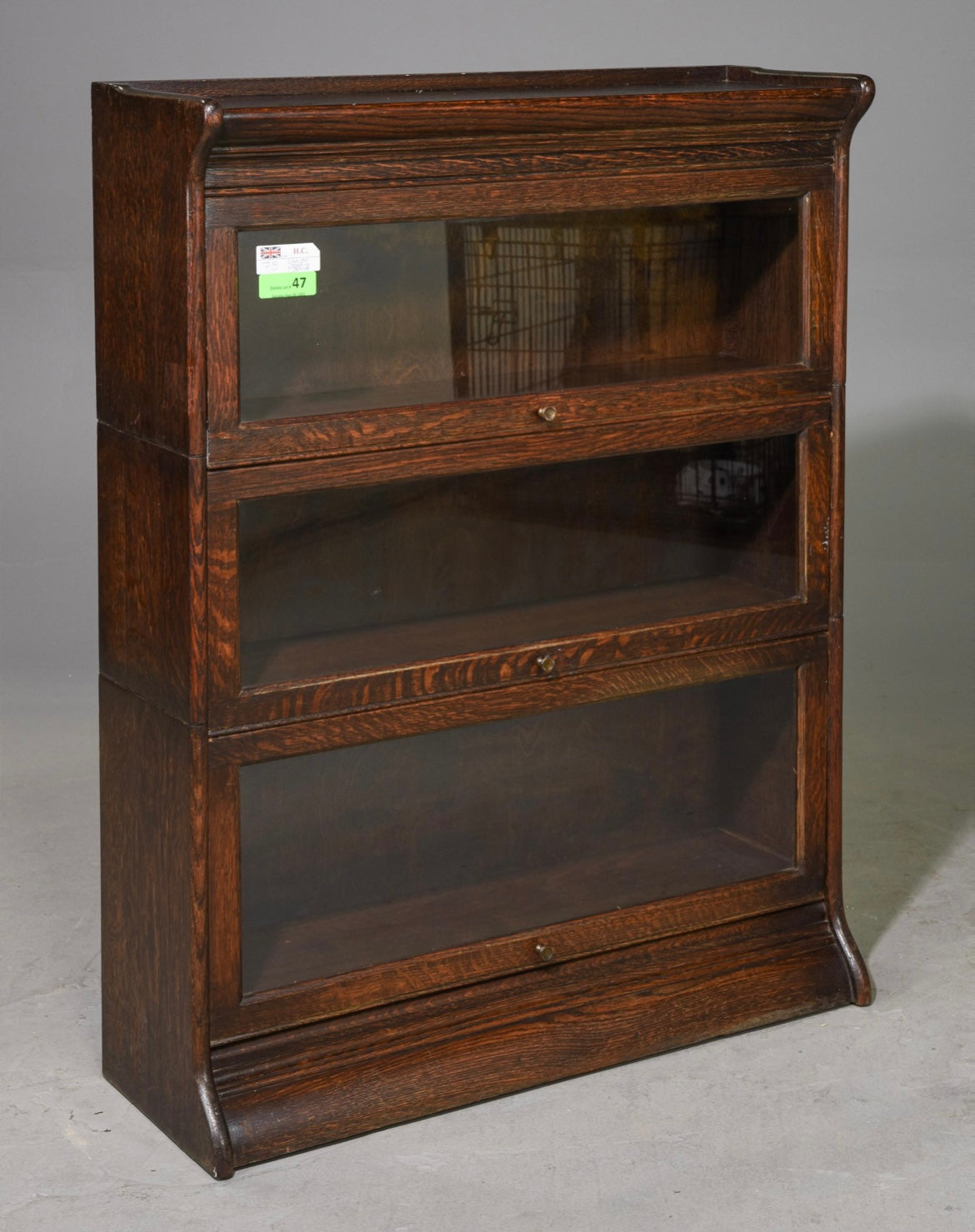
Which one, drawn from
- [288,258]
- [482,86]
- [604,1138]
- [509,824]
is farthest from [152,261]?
[604,1138]

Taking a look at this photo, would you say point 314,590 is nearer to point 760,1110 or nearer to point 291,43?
point 760,1110

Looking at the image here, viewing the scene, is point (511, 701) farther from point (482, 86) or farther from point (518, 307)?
point (482, 86)

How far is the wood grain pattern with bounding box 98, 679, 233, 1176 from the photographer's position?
3.01 metres

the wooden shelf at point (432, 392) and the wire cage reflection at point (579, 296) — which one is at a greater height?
the wire cage reflection at point (579, 296)

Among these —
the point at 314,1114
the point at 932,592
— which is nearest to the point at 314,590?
the point at 314,1114

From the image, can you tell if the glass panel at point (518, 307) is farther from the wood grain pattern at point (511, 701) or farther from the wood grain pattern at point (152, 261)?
the wood grain pattern at point (511, 701)

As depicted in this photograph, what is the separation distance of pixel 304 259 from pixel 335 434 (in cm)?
25

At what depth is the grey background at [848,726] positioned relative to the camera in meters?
3.01

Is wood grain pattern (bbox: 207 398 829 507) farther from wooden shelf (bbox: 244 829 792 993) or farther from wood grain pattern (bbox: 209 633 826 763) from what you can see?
wooden shelf (bbox: 244 829 792 993)

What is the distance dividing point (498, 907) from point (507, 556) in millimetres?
575

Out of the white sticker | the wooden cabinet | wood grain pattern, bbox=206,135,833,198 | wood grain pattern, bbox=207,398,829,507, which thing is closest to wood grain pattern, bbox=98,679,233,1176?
the wooden cabinet

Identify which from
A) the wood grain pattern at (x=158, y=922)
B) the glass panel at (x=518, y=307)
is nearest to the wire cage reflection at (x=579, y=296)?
the glass panel at (x=518, y=307)

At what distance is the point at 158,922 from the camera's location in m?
3.11

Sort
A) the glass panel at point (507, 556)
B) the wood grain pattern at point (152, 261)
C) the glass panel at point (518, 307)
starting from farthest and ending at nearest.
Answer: the glass panel at point (507, 556) → the glass panel at point (518, 307) → the wood grain pattern at point (152, 261)
